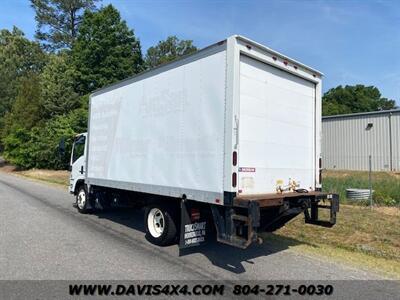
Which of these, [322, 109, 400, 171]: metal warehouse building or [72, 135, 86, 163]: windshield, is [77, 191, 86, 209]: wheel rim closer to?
[72, 135, 86, 163]: windshield

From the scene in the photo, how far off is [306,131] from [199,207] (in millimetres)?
2756

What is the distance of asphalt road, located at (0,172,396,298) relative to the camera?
636 centimetres

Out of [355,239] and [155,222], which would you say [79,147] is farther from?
[355,239]

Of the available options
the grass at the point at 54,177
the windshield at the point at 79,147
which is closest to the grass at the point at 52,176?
the grass at the point at 54,177

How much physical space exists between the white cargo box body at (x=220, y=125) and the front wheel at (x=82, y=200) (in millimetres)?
2530

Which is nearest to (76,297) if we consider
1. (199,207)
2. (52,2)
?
(199,207)

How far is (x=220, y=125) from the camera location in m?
6.73

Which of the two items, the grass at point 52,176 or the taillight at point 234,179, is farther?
the grass at point 52,176

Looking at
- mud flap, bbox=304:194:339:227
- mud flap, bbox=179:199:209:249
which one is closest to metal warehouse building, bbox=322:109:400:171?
mud flap, bbox=304:194:339:227

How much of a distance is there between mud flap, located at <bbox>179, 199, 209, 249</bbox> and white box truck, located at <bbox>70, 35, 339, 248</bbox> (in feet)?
0.06

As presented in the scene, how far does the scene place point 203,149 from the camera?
23.1ft

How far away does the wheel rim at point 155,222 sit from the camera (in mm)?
8422

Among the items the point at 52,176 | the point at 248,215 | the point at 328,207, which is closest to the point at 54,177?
the point at 52,176

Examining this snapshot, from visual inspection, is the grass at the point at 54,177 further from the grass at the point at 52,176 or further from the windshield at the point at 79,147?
the windshield at the point at 79,147
